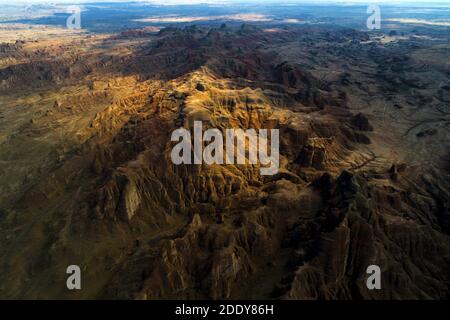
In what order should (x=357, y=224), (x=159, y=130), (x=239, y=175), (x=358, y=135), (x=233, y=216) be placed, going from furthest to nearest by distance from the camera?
1. (x=358, y=135)
2. (x=159, y=130)
3. (x=239, y=175)
4. (x=233, y=216)
5. (x=357, y=224)

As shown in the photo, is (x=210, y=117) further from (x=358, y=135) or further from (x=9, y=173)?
(x=9, y=173)

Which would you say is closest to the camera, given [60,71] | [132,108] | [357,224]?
[357,224]

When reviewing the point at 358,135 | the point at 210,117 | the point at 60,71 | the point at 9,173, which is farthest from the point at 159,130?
the point at 60,71

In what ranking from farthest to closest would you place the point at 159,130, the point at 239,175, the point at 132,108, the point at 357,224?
the point at 132,108 → the point at 159,130 → the point at 239,175 → the point at 357,224

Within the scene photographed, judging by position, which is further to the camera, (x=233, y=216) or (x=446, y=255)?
(x=233, y=216)

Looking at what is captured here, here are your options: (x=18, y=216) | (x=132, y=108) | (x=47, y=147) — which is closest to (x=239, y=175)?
(x=18, y=216)

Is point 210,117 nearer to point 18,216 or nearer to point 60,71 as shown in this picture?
point 18,216

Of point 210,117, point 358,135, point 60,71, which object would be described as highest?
point 60,71

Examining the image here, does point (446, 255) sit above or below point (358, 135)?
below
